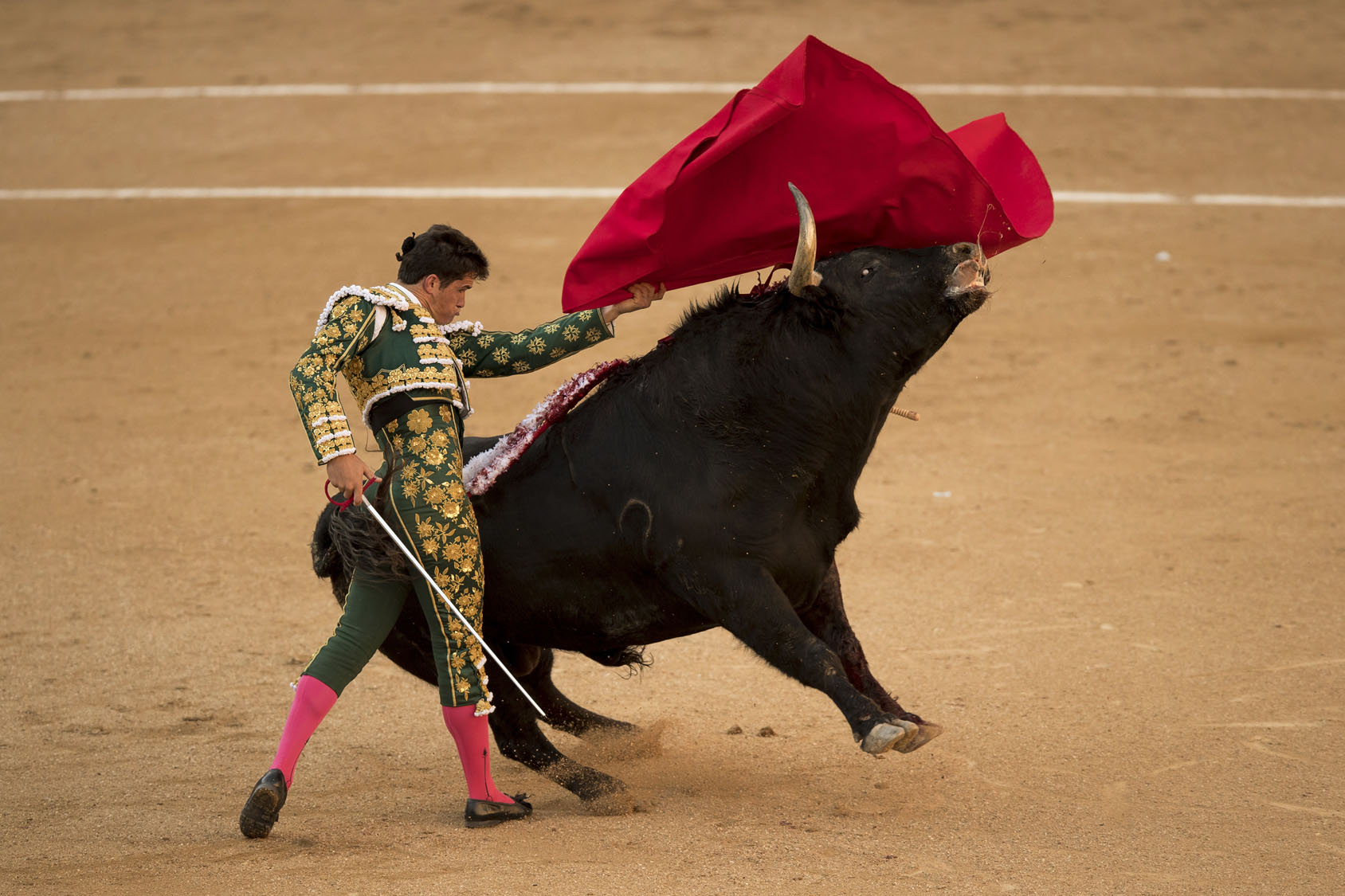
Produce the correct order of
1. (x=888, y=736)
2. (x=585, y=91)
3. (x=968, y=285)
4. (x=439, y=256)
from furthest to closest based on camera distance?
(x=585, y=91) → (x=439, y=256) → (x=968, y=285) → (x=888, y=736)

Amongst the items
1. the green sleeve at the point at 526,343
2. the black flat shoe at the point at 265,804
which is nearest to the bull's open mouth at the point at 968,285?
the green sleeve at the point at 526,343

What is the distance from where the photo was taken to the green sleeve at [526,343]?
443 cm

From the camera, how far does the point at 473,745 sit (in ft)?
14.1

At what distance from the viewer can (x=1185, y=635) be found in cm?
598

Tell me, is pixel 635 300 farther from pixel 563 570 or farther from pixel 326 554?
pixel 326 554

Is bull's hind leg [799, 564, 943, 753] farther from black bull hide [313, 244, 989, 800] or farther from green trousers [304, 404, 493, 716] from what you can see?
green trousers [304, 404, 493, 716]

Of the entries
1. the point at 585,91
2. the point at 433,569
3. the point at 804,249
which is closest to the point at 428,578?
the point at 433,569

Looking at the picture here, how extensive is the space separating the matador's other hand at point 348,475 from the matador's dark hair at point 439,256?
576mm

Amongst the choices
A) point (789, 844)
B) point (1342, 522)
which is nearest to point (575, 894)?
point (789, 844)

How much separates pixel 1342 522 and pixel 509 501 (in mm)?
4680

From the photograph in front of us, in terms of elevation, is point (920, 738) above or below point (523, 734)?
above

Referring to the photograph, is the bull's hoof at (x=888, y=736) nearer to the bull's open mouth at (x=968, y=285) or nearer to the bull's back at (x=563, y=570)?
the bull's back at (x=563, y=570)

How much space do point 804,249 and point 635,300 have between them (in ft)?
2.08

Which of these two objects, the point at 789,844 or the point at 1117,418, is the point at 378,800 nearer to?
the point at 789,844
